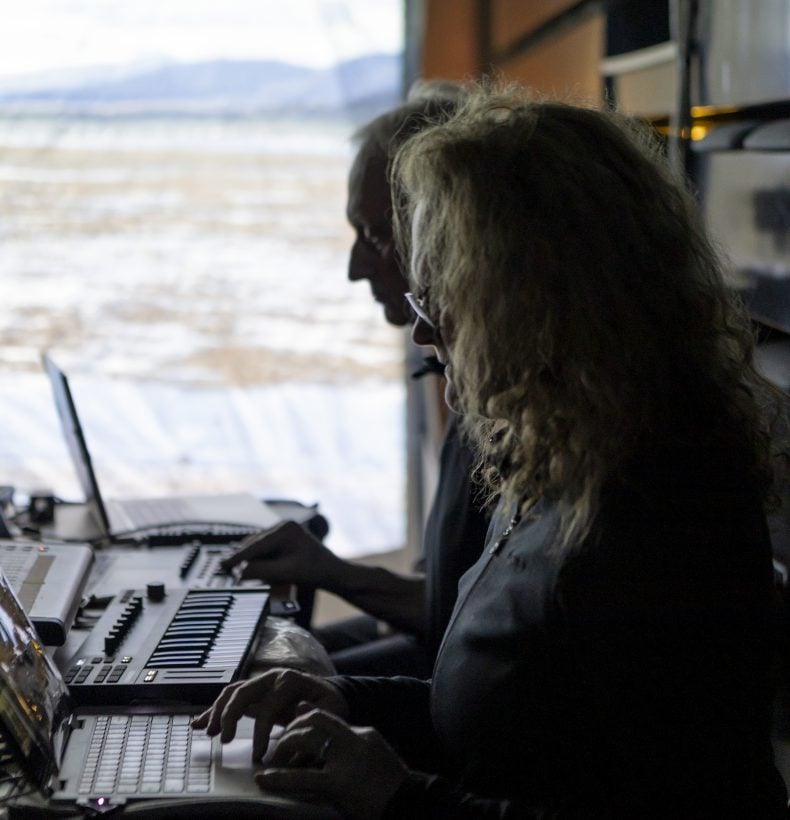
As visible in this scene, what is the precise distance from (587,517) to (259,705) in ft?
1.25

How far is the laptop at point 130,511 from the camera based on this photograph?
6.02 ft

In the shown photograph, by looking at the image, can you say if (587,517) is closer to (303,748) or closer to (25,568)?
(303,748)

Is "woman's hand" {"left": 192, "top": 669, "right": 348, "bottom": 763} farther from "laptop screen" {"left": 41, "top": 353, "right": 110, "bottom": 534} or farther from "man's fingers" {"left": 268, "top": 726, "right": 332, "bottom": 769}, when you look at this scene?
"laptop screen" {"left": 41, "top": 353, "right": 110, "bottom": 534}

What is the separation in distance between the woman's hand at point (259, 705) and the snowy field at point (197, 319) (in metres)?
2.05

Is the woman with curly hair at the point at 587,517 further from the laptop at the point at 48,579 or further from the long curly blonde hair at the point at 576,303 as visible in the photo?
the laptop at the point at 48,579

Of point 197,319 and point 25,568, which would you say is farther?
point 197,319

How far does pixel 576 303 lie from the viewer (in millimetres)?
1006

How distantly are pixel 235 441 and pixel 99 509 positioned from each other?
56.4 inches

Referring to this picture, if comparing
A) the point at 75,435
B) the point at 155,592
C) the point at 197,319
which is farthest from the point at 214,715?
the point at 197,319

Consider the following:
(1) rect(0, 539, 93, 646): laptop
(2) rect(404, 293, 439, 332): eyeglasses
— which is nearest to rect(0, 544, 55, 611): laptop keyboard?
(1) rect(0, 539, 93, 646): laptop

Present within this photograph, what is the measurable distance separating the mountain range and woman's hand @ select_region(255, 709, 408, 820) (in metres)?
2.32

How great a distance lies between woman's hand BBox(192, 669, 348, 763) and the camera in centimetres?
105

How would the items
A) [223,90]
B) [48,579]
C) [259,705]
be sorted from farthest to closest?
[223,90]
[48,579]
[259,705]

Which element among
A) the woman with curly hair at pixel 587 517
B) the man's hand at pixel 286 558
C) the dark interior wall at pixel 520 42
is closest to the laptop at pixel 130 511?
the man's hand at pixel 286 558
